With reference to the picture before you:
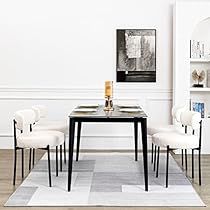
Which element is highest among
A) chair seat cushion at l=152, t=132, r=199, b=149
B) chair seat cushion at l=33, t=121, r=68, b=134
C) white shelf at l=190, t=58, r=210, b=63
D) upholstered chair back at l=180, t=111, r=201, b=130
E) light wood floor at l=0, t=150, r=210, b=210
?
white shelf at l=190, t=58, r=210, b=63

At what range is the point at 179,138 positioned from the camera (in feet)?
14.6

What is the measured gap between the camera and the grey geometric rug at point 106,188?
3898mm

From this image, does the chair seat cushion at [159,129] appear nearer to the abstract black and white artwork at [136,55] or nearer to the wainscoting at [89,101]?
the wainscoting at [89,101]

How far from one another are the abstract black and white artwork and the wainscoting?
0.69ft

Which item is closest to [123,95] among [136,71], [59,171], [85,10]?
[136,71]

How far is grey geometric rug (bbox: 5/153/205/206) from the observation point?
3898mm

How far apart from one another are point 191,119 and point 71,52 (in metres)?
2.68

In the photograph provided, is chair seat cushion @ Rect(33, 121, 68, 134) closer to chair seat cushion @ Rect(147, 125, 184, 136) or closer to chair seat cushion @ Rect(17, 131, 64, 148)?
chair seat cushion @ Rect(17, 131, 64, 148)

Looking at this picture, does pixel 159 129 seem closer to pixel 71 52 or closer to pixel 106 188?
pixel 106 188

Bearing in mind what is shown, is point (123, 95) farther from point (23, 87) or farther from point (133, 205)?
point (133, 205)

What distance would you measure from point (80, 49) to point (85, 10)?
1.90 feet

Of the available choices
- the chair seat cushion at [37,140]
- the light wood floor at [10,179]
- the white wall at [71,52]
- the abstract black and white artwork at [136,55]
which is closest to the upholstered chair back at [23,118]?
the chair seat cushion at [37,140]

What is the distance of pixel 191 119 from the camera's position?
4.55 m

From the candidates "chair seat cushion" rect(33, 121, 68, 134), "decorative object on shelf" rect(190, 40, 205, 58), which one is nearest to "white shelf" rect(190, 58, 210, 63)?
"decorative object on shelf" rect(190, 40, 205, 58)
